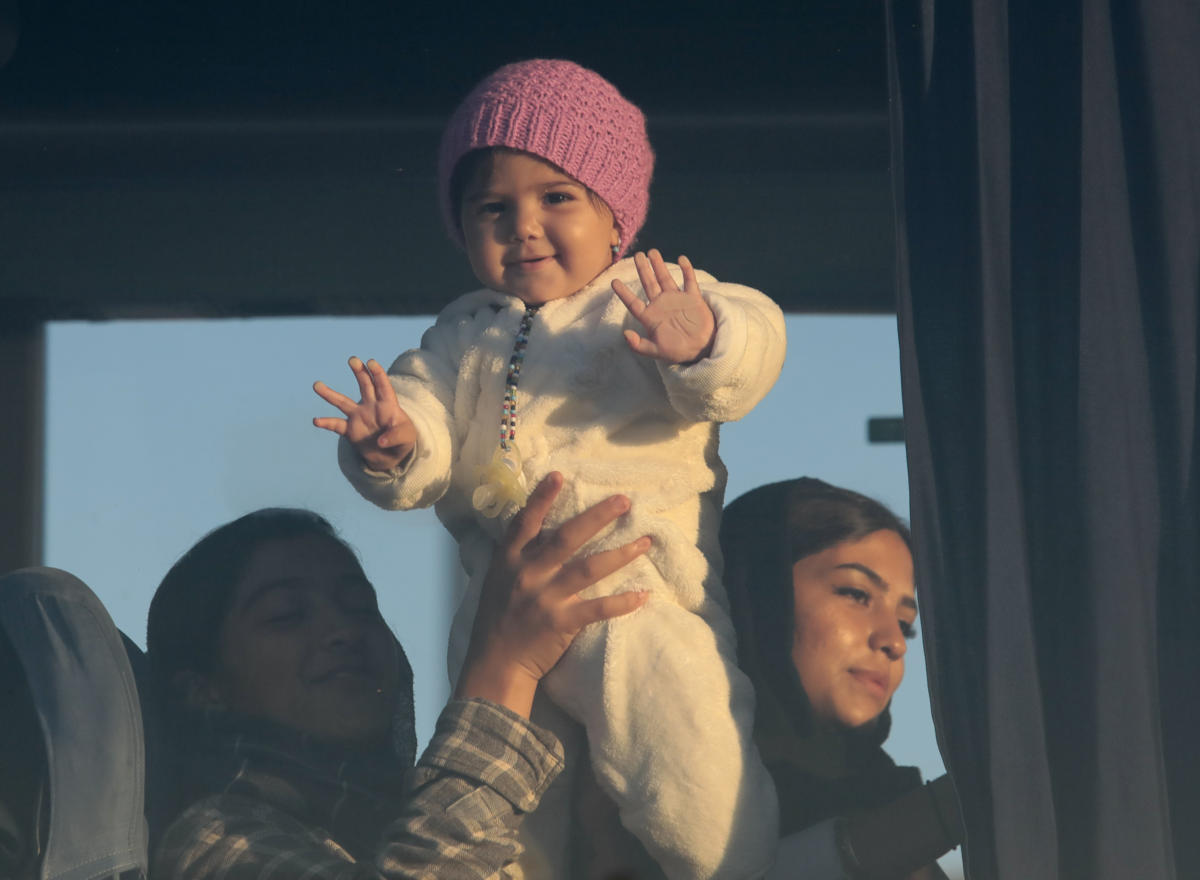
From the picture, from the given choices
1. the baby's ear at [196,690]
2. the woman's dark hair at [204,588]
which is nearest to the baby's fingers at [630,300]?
the woman's dark hair at [204,588]

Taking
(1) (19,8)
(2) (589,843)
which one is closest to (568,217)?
(2) (589,843)

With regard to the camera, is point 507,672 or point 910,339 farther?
point 507,672

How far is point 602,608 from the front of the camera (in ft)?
5.43

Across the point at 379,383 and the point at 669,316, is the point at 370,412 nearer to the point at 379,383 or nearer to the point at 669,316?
the point at 379,383

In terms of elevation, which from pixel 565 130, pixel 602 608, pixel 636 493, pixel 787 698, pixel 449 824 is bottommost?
pixel 449 824

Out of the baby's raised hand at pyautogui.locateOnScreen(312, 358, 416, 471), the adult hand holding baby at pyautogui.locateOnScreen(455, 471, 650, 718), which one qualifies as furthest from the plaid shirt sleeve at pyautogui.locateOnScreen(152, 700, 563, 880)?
the baby's raised hand at pyautogui.locateOnScreen(312, 358, 416, 471)

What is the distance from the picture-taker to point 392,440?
163 cm

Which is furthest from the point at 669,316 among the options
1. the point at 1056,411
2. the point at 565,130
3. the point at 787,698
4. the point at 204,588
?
the point at 204,588

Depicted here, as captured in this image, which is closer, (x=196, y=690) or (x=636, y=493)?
(x=636, y=493)

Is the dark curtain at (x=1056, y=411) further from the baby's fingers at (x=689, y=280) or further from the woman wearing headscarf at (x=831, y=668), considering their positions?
the woman wearing headscarf at (x=831, y=668)

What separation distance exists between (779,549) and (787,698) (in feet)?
0.67

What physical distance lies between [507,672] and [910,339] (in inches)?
24.4

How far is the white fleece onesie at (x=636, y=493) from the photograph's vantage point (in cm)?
159

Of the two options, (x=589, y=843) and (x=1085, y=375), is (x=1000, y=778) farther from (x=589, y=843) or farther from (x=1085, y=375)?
(x=589, y=843)
